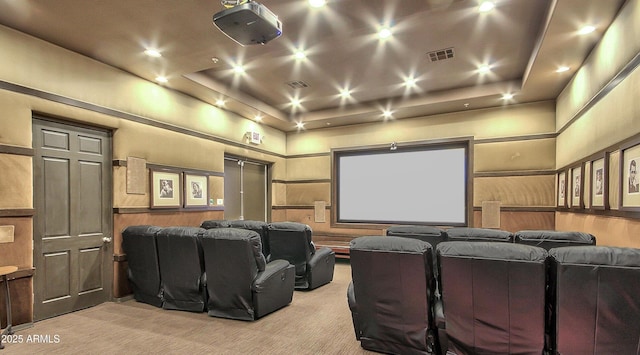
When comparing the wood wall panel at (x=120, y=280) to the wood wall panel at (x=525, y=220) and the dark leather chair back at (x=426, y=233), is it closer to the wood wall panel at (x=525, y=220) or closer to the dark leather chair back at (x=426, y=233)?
the dark leather chair back at (x=426, y=233)

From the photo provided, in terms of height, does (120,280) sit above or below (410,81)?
below

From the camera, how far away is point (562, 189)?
212 inches

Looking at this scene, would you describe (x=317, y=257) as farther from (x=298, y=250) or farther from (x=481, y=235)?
(x=481, y=235)

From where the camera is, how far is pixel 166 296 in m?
4.11

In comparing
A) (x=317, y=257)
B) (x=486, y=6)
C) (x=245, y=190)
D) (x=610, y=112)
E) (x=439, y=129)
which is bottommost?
(x=317, y=257)

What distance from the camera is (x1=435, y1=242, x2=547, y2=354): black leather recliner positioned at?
84.4 inches

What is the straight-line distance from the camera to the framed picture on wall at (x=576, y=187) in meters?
4.43

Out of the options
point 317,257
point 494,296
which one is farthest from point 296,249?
point 494,296

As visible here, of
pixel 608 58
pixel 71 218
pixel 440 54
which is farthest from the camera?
pixel 440 54

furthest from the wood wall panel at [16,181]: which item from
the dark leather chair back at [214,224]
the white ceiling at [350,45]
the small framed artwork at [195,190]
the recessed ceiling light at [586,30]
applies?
the recessed ceiling light at [586,30]

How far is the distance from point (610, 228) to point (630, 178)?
2.43ft

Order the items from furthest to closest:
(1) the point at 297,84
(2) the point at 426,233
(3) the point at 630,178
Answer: (1) the point at 297,84
(2) the point at 426,233
(3) the point at 630,178

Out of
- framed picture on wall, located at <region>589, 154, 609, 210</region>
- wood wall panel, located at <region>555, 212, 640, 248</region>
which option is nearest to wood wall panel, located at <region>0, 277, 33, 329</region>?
wood wall panel, located at <region>555, 212, 640, 248</region>

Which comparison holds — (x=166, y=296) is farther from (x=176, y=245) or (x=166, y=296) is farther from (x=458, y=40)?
(x=458, y=40)
